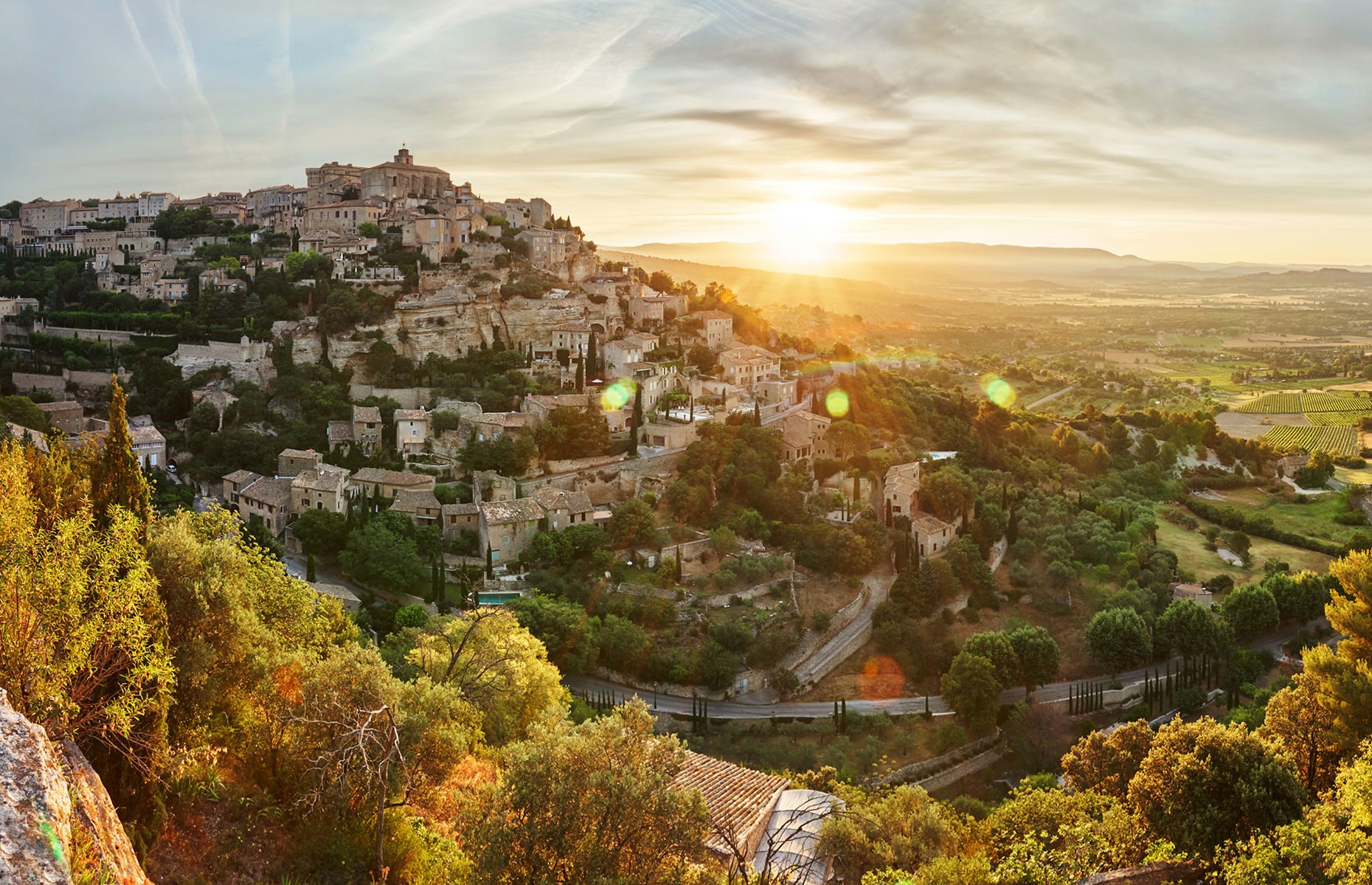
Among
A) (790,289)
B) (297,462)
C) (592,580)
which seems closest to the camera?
(592,580)

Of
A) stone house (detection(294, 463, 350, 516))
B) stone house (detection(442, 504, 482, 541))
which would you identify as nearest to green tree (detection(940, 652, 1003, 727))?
stone house (detection(442, 504, 482, 541))

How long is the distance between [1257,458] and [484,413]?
153 feet

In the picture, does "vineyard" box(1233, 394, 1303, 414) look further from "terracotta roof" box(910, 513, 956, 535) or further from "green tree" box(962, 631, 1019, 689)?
"green tree" box(962, 631, 1019, 689)

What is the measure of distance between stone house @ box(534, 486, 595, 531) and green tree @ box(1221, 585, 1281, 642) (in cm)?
2313

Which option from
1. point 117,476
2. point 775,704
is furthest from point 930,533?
point 117,476

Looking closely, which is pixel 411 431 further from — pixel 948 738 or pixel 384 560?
pixel 948 738

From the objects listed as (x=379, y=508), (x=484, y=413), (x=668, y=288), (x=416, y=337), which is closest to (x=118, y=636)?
(x=379, y=508)

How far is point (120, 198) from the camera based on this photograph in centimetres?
6391

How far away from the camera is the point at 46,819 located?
5902 millimetres

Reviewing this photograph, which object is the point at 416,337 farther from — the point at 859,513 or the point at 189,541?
the point at 189,541

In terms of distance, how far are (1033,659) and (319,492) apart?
26.2 metres

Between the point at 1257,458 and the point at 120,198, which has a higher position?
the point at 120,198

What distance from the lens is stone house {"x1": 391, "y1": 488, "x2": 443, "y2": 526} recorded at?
1227 inches

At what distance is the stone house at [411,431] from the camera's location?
35.3 metres
